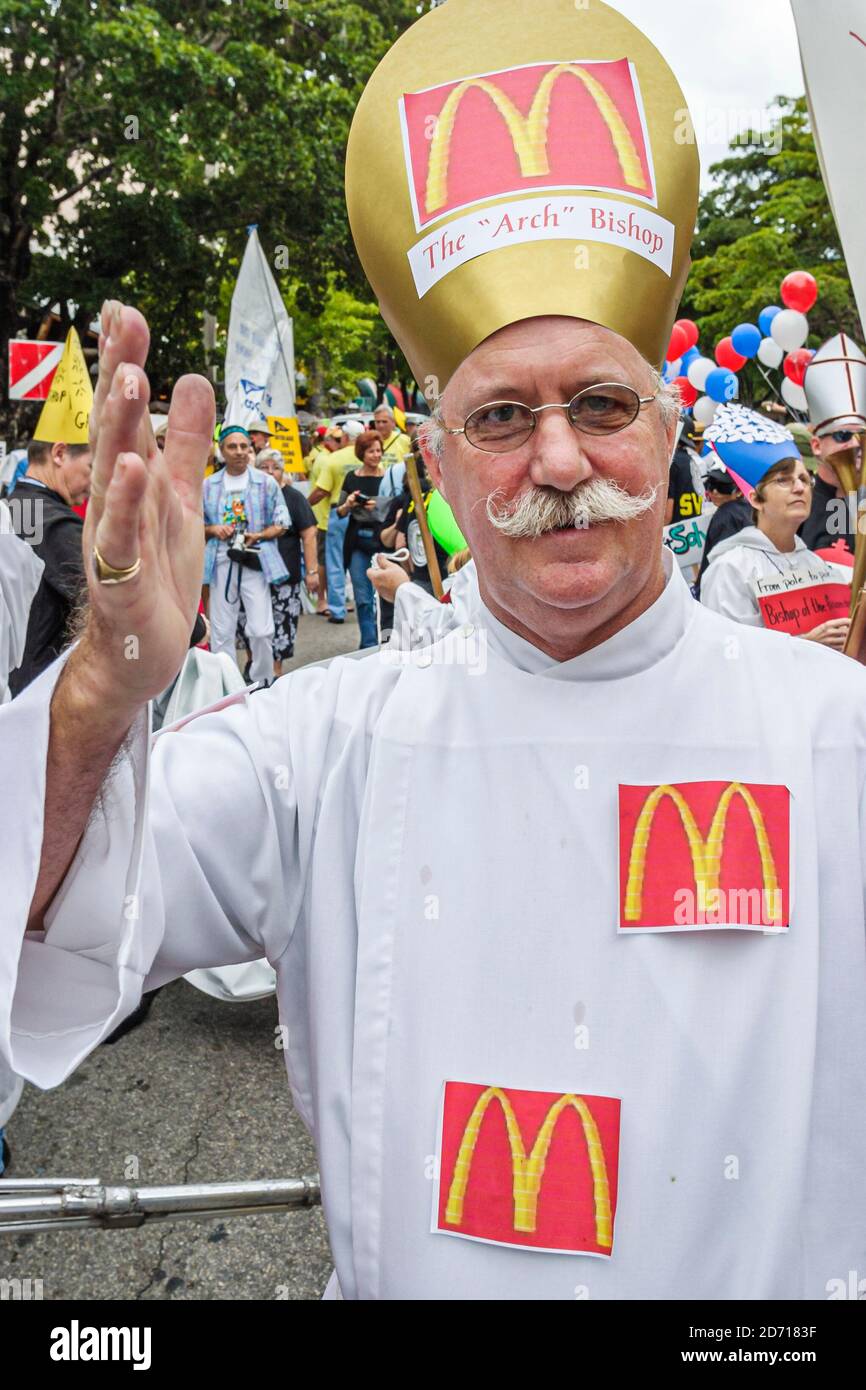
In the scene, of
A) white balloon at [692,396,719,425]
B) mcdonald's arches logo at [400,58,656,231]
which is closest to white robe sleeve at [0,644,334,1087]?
mcdonald's arches logo at [400,58,656,231]

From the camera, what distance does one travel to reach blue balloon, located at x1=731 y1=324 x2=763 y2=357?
12.1 m

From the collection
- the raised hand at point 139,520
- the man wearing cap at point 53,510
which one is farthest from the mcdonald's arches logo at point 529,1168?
the man wearing cap at point 53,510

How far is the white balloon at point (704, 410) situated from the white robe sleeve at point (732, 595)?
296 inches

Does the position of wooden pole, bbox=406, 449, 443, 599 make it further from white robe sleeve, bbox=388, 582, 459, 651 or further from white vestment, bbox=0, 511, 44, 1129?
white vestment, bbox=0, 511, 44, 1129

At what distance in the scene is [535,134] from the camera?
162 cm

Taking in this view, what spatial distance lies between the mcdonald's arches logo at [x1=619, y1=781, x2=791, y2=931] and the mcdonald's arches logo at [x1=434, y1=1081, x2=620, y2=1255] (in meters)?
0.24

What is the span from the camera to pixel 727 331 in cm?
2669

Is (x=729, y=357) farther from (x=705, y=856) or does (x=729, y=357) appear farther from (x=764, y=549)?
(x=705, y=856)

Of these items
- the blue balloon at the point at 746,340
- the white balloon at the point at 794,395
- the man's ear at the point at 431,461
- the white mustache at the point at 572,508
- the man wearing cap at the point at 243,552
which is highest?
the blue balloon at the point at 746,340

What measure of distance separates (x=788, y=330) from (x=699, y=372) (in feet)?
6.37

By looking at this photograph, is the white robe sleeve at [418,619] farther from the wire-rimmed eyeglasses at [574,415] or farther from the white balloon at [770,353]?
the white balloon at [770,353]

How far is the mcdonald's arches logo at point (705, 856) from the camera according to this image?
4.58 ft

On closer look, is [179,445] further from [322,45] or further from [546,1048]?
[322,45]
